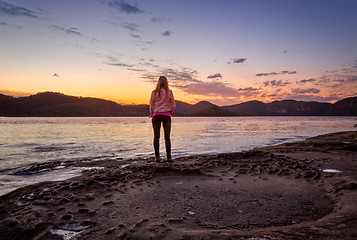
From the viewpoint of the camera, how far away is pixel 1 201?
4055mm

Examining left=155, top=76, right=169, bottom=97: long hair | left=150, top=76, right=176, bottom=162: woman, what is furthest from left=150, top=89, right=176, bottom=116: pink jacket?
left=155, top=76, right=169, bottom=97: long hair

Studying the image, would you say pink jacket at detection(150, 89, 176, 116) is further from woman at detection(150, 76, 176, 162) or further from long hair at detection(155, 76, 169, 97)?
long hair at detection(155, 76, 169, 97)

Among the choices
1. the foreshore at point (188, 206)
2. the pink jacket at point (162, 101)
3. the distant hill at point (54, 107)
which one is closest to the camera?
the foreshore at point (188, 206)

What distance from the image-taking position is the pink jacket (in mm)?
6857

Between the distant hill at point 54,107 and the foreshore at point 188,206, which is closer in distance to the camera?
the foreshore at point 188,206

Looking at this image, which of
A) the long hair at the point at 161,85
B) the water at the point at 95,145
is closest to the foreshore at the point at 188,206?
the long hair at the point at 161,85

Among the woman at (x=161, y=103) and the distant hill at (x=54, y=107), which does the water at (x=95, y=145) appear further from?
the distant hill at (x=54, y=107)

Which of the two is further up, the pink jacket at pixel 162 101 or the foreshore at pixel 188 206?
the pink jacket at pixel 162 101

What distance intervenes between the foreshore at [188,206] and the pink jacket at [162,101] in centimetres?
210

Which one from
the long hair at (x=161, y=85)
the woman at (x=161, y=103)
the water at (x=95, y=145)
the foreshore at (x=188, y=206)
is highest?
the long hair at (x=161, y=85)

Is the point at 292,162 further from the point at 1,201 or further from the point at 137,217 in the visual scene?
the point at 1,201

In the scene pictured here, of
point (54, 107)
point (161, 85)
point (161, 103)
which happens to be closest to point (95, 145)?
point (161, 103)

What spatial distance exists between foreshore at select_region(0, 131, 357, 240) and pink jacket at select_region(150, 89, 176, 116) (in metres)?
2.10

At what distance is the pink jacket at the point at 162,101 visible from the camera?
22.5 ft
